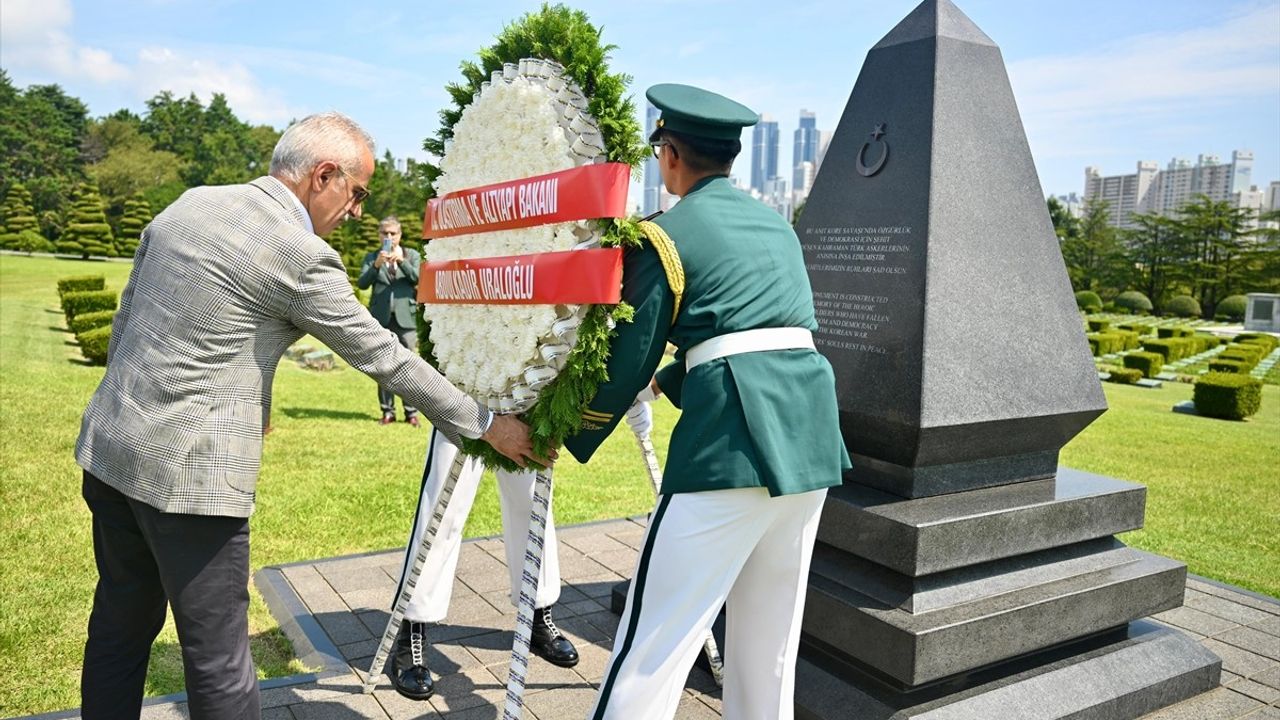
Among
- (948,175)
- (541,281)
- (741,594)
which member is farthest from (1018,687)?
(541,281)

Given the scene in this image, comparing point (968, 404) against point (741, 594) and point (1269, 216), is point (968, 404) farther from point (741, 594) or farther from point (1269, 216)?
point (1269, 216)

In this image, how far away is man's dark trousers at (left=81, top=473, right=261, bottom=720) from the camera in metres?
2.38

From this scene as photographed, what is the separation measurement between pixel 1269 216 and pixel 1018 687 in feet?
179

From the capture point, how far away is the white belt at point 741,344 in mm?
2432

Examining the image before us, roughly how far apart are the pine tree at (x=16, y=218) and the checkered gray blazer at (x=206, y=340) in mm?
50519

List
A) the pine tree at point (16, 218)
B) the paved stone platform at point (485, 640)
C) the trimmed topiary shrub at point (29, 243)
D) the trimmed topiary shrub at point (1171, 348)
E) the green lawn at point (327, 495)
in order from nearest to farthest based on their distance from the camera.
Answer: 1. the paved stone platform at point (485, 640)
2. the green lawn at point (327, 495)
3. the trimmed topiary shrub at point (1171, 348)
4. the trimmed topiary shrub at point (29, 243)
5. the pine tree at point (16, 218)

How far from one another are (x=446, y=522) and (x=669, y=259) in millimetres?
1907

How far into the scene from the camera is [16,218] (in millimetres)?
45344

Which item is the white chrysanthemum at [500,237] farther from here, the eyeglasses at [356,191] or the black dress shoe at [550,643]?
the black dress shoe at [550,643]

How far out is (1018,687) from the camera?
3377 millimetres

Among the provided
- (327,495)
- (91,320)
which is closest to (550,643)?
(327,495)

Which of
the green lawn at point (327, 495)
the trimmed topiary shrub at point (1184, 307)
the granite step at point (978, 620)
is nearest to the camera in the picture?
the granite step at point (978, 620)

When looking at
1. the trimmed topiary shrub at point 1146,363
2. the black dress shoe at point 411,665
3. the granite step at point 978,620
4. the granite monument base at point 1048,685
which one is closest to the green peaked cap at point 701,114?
the granite step at point 978,620

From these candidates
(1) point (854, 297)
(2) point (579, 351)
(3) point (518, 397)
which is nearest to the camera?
(2) point (579, 351)
